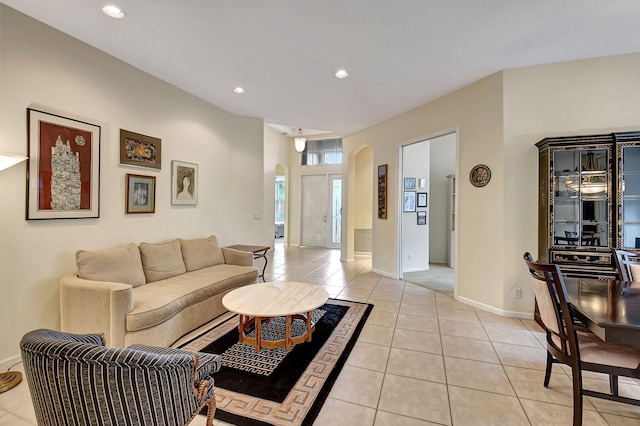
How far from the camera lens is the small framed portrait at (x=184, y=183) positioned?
392cm

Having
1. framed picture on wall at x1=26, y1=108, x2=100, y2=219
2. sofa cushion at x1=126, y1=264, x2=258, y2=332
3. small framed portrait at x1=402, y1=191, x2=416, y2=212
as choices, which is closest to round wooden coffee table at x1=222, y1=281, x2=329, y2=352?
sofa cushion at x1=126, y1=264, x2=258, y2=332

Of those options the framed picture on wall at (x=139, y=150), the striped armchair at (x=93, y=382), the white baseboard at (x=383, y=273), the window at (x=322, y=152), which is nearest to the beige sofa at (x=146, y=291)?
the framed picture on wall at (x=139, y=150)

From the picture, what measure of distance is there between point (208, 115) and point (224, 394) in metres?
3.96

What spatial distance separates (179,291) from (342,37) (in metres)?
2.98

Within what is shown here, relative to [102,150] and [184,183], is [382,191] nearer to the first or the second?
[184,183]

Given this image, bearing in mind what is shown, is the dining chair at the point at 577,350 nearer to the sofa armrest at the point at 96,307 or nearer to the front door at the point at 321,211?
the sofa armrest at the point at 96,307

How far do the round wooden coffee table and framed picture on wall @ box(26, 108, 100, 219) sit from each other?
177cm

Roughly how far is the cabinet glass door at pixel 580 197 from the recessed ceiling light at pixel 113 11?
4428mm

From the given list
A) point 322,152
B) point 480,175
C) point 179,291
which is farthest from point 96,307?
point 322,152

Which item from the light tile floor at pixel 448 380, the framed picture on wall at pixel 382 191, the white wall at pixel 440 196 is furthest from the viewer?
the white wall at pixel 440 196

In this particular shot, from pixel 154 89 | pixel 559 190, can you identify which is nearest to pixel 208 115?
pixel 154 89

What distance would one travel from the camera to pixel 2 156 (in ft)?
6.75

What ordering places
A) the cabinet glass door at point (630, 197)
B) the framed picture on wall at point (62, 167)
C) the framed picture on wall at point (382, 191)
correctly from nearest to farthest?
1. the framed picture on wall at point (62, 167)
2. the cabinet glass door at point (630, 197)
3. the framed picture on wall at point (382, 191)

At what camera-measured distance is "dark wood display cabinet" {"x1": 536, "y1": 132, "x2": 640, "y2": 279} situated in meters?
2.87
